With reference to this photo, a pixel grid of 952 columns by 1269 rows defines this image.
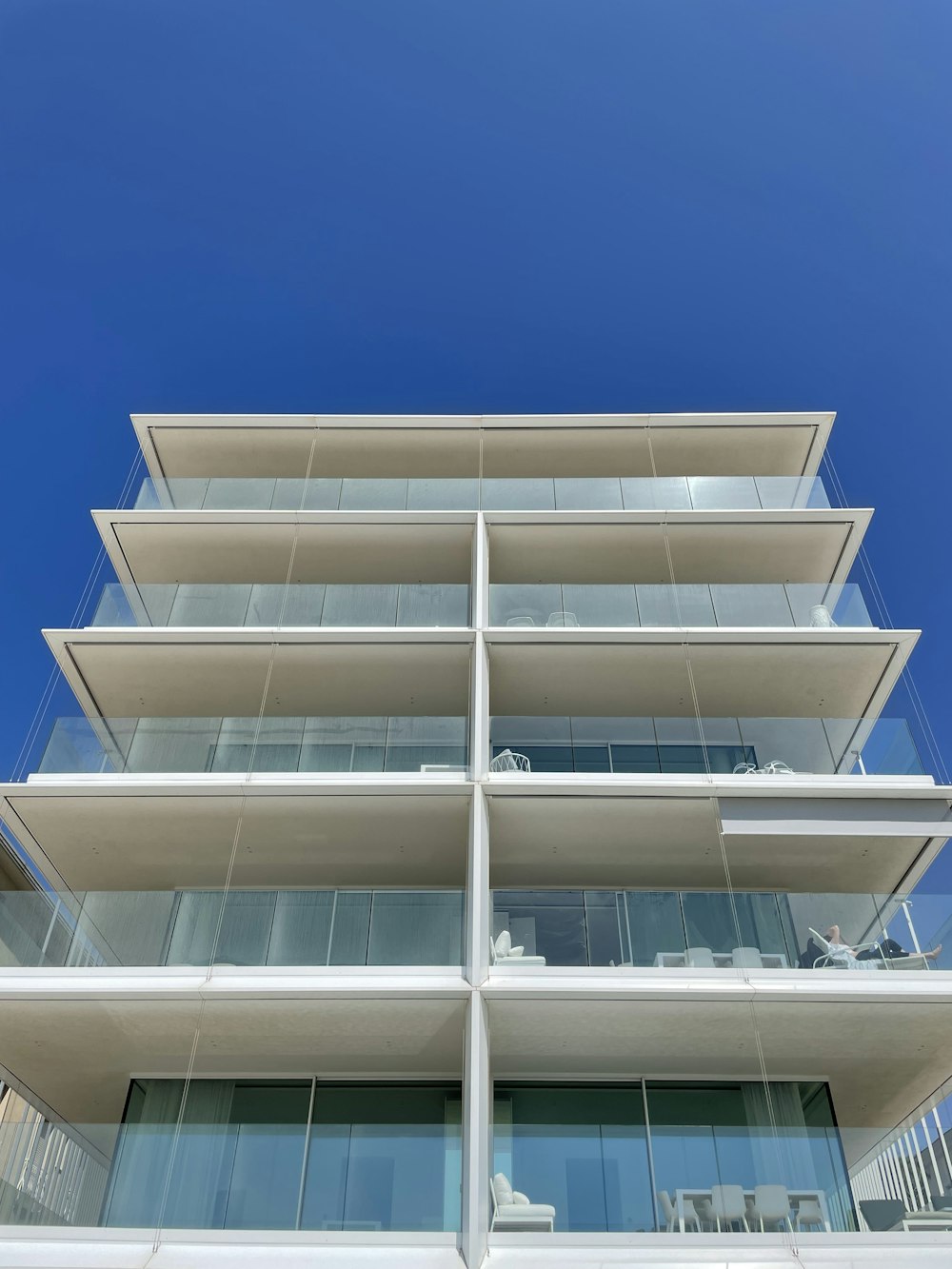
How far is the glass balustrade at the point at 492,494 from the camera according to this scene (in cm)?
1480

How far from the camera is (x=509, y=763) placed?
11.8m

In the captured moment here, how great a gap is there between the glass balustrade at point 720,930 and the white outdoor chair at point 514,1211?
6.52ft

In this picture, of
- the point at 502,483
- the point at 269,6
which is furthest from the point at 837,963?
the point at 269,6

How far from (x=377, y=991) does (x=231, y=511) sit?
8.22 meters

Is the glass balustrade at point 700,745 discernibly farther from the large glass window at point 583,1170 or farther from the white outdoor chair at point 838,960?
the large glass window at point 583,1170

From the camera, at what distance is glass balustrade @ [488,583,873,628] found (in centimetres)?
1297

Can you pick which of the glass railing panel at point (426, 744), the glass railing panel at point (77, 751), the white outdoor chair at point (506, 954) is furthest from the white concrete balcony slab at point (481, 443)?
the white outdoor chair at point (506, 954)

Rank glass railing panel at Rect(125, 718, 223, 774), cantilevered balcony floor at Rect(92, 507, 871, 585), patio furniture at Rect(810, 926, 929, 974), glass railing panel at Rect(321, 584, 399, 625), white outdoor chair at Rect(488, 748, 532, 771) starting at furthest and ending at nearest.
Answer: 1. cantilevered balcony floor at Rect(92, 507, 871, 585)
2. glass railing panel at Rect(321, 584, 399, 625)
3. white outdoor chair at Rect(488, 748, 532, 771)
4. glass railing panel at Rect(125, 718, 223, 774)
5. patio furniture at Rect(810, 926, 929, 974)

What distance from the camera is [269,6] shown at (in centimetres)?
1970

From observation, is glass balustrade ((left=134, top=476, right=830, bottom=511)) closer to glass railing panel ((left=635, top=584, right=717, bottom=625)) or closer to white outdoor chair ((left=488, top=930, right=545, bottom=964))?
glass railing panel ((left=635, top=584, right=717, bottom=625))

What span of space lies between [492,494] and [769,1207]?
33.0ft

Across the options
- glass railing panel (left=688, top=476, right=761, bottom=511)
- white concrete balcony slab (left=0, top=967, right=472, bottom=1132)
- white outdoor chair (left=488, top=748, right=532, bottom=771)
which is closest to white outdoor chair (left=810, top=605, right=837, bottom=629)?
glass railing panel (left=688, top=476, right=761, bottom=511)

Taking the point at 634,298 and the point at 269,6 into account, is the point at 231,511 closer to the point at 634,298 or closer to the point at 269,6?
the point at 634,298

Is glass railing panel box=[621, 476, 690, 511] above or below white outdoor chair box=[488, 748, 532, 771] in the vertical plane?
above
